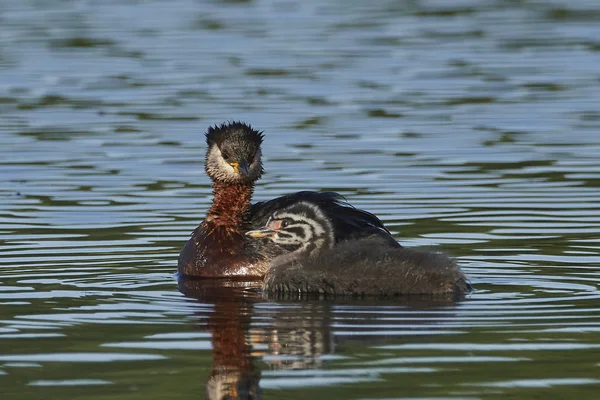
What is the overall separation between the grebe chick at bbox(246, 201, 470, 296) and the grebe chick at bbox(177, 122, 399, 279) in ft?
1.31

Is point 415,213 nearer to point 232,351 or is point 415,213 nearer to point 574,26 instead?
point 232,351

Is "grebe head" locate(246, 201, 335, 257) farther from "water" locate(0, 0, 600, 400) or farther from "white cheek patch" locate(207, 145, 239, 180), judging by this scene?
"white cheek patch" locate(207, 145, 239, 180)

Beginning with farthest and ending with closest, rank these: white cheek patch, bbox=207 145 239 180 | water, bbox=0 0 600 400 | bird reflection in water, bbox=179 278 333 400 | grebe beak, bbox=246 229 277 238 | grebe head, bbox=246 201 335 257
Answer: white cheek patch, bbox=207 145 239 180 < grebe beak, bbox=246 229 277 238 < grebe head, bbox=246 201 335 257 < water, bbox=0 0 600 400 < bird reflection in water, bbox=179 278 333 400

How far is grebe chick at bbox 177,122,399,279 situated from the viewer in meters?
12.0

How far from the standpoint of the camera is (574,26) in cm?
3042

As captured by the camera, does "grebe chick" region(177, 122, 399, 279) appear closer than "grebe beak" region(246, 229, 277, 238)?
No

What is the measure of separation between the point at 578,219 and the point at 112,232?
13.5ft

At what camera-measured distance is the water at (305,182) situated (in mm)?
8711

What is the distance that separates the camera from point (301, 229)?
456 inches

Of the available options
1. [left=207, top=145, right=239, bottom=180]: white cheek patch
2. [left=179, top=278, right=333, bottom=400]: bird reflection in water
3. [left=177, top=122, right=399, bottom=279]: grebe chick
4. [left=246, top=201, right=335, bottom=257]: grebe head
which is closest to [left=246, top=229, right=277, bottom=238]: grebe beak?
[left=246, top=201, right=335, bottom=257]: grebe head

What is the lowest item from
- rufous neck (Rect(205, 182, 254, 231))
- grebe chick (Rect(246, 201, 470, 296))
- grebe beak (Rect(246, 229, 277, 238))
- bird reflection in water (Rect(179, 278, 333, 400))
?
bird reflection in water (Rect(179, 278, 333, 400))

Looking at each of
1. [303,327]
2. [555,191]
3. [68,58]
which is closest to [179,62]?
[68,58]

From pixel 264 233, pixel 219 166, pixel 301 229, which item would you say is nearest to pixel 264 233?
pixel 264 233

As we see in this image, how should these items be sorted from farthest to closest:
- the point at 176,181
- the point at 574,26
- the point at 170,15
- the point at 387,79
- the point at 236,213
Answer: the point at 170,15
the point at 574,26
the point at 387,79
the point at 176,181
the point at 236,213
